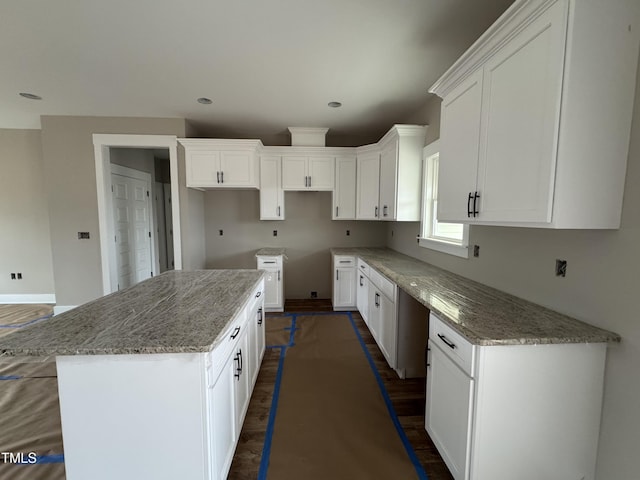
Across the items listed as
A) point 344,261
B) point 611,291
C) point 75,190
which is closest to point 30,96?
point 75,190

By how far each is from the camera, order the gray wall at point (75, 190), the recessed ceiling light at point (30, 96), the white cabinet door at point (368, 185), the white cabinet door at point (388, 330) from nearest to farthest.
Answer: the white cabinet door at point (388, 330) < the recessed ceiling light at point (30, 96) < the gray wall at point (75, 190) < the white cabinet door at point (368, 185)

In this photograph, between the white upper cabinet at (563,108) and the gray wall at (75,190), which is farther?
the gray wall at (75,190)

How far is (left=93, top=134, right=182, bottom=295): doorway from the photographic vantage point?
362 cm

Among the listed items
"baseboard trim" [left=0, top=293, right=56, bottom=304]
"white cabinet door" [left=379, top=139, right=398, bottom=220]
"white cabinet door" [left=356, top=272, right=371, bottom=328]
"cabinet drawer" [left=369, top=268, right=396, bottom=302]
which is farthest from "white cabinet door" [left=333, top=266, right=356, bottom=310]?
"baseboard trim" [left=0, top=293, right=56, bottom=304]

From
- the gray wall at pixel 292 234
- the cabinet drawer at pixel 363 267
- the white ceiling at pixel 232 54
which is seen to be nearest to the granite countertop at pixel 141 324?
the cabinet drawer at pixel 363 267

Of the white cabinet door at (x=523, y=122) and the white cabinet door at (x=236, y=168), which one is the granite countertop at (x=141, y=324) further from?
the white cabinet door at (x=236, y=168)

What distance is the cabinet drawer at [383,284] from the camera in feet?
7.63

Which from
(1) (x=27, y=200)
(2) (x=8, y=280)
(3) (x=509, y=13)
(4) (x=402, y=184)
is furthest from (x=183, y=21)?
(2) (x=8, y=280)

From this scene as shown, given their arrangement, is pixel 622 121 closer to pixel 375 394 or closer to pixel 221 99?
pixel 375 394

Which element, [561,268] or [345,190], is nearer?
[561,268]

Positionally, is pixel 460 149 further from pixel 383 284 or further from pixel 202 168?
pixel 202 168

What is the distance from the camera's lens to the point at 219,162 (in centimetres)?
363

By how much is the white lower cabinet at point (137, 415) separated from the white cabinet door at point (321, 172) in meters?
3.16

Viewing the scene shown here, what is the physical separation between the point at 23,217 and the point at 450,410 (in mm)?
6463
